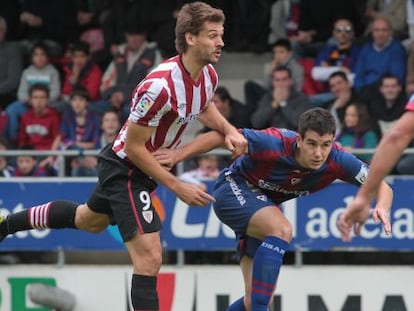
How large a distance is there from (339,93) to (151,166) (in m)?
4.76

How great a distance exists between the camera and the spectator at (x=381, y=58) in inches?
504

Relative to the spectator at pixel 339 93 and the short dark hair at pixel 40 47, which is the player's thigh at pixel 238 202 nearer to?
the spectator at pixel 339 93

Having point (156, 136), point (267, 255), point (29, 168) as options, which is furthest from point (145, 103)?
point (29, 168)

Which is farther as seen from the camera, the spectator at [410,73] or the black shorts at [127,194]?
the spectator at [410,73]

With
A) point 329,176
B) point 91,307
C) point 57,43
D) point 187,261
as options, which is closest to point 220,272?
point 187,261

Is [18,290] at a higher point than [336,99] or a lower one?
lower

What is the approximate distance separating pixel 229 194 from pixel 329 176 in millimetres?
679

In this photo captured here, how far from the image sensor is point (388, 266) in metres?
11.1

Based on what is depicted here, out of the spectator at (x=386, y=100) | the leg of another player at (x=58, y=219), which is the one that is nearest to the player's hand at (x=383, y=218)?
the leg of another player at (x=58, y=219)

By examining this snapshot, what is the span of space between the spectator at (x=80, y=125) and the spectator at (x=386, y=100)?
2548mm

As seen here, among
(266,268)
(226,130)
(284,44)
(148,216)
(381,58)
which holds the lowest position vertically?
(266,268)

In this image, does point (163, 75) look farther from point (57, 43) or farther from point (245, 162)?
point (57, 43)

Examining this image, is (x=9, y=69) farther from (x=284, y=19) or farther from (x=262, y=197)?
(x=262, y=197)

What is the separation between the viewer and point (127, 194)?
27.5 ft
